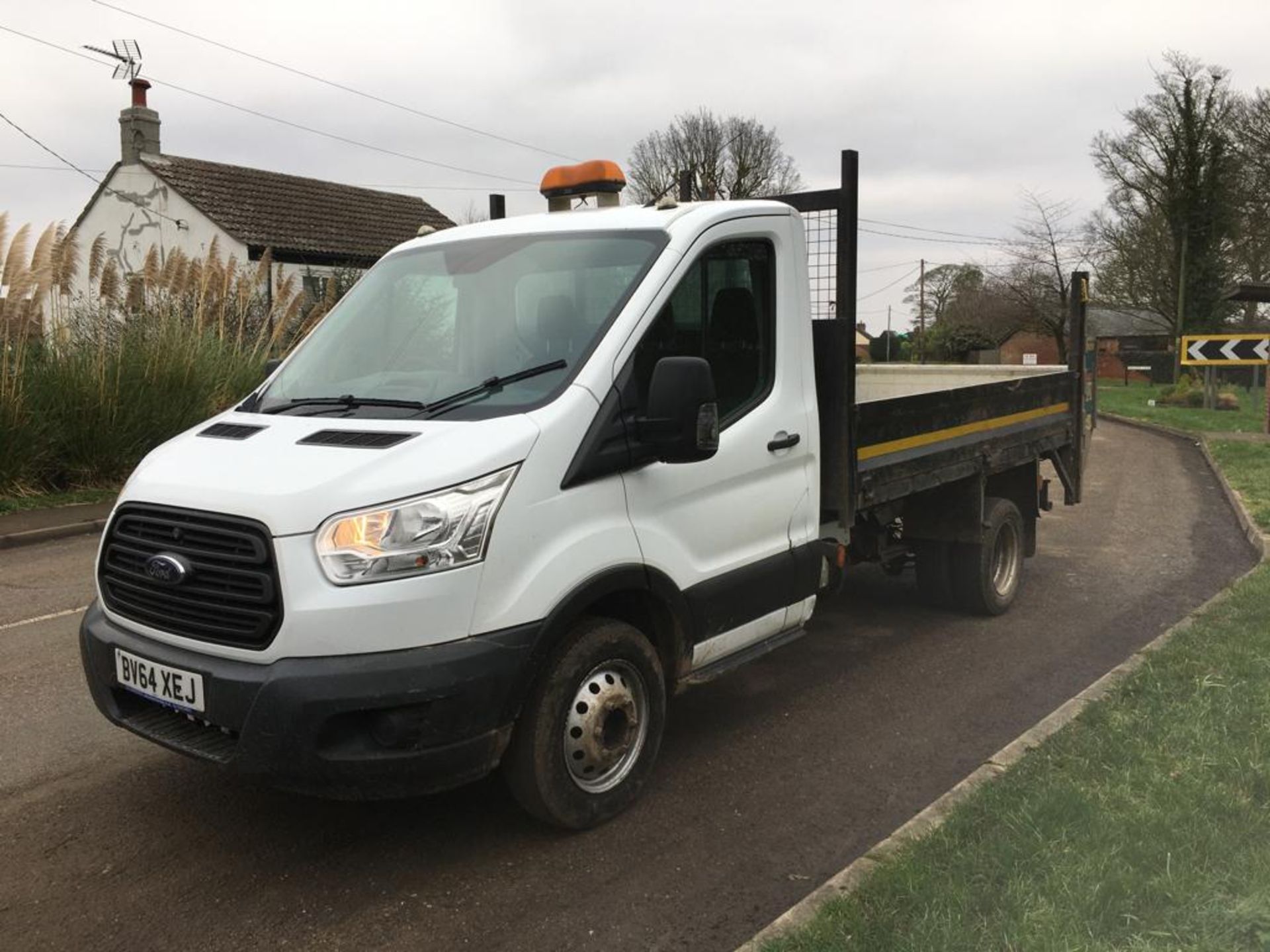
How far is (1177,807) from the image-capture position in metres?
3.61

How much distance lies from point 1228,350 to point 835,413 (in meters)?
16.8

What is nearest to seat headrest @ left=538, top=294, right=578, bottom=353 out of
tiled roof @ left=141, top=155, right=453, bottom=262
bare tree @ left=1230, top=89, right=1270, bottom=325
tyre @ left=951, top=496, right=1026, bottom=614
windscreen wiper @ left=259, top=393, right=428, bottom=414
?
windscreen wiper @ left=259, top=393, right=428, bottom=414

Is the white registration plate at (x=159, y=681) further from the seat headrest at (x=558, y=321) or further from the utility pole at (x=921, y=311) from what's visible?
the utility pole at (x=921, y=311)

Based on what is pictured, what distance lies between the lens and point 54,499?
36.4 feet

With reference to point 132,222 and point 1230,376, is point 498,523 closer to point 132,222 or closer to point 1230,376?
point 132,222

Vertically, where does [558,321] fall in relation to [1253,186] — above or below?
below

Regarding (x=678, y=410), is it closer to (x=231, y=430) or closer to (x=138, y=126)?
(x=231, y=430)

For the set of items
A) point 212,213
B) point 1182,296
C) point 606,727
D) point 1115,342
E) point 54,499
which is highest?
point 212,213

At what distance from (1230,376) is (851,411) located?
127 feet

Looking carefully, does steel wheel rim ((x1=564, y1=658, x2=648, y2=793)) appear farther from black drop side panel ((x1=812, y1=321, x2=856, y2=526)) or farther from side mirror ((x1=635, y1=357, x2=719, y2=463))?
black drop side panel ((x1=812, y1=321, x2=856, y2=526))

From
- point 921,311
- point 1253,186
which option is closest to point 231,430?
point 1253,186

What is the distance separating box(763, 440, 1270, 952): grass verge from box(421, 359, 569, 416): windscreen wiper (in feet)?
6.43

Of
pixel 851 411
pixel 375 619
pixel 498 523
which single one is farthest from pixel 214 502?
pixel 851 411

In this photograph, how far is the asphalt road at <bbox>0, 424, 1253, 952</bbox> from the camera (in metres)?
3.24
